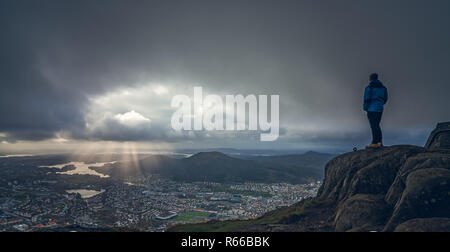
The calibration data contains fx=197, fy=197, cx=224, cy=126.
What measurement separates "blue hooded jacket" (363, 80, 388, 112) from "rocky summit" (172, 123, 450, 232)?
7851mm

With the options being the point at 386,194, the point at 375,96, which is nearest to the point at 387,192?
the point at 386,194

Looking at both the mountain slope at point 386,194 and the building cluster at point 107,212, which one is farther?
the building cluster at point 107,212

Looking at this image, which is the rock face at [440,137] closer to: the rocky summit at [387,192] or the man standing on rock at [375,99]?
the rocky summit at [387,192]

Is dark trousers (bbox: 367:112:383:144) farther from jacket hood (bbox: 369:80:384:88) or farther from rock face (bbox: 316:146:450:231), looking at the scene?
jacket hood (bbox: 369:80:384:88)

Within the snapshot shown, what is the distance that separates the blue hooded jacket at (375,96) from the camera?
88.3 feet

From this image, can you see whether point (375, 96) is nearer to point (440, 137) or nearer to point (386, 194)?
point (386, 194)

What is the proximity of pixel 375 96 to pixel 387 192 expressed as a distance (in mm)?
12709

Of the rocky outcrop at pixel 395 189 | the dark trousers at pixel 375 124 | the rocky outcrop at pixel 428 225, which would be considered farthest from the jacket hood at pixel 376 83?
the rocky outcrop at pixel 428 225

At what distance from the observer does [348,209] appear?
2491 cm

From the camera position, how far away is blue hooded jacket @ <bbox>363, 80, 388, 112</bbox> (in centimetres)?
2691

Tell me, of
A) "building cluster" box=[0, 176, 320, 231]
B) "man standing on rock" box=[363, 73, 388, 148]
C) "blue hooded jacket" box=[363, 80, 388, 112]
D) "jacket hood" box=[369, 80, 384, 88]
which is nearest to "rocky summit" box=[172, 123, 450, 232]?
"man standing on rock" box=[363, 73, 388, 148]

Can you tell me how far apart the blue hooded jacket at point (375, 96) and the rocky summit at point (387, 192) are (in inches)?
309
